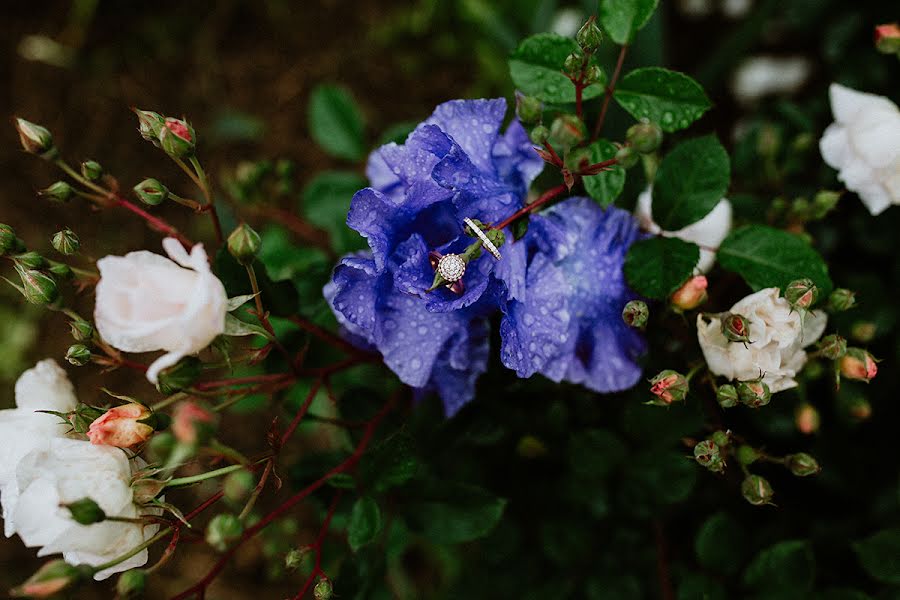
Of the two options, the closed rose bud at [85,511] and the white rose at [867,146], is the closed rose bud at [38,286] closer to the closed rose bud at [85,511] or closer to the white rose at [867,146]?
the closed rose bud at [85,511]

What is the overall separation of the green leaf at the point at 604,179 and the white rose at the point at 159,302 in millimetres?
292

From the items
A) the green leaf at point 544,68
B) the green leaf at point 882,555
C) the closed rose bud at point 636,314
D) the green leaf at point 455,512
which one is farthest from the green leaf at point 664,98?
the green leaf at point 882,555

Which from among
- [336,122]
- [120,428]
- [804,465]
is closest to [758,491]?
[804,465]

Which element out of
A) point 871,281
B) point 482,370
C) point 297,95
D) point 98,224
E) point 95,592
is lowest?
point 95,592

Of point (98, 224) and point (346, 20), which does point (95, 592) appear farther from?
point (346, 20)

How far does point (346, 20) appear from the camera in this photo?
63.4 inches

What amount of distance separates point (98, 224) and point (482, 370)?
1216mm

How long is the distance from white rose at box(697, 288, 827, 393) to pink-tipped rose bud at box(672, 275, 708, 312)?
0.02 m

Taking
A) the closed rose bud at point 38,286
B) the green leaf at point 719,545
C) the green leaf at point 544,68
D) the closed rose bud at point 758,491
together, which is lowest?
the green leaf at point 719,545

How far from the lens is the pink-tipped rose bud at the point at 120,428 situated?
0.52 meters

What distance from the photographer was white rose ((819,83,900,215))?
655 mm

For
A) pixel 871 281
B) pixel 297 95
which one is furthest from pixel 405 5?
pixel 871 281

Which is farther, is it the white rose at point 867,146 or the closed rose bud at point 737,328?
the white rose at point 867,146

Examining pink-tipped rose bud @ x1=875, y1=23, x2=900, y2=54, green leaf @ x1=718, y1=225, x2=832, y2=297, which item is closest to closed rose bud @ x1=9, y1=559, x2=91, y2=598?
green leaf @ x1=718, y1=225, x2=832, y2=297
